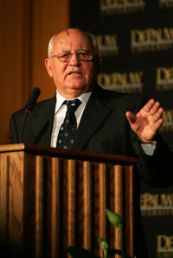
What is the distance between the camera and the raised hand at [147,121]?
2473mm

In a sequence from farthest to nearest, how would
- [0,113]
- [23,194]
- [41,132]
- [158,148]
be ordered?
[0,113], [41,132], [158,148], [23,194]

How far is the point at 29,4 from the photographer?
4984mm

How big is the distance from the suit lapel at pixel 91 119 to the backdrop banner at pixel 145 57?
1428 millimetres

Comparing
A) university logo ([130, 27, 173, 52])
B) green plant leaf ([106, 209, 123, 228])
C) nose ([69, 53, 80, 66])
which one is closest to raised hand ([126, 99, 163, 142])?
nose ([69, 53, 80, 66])

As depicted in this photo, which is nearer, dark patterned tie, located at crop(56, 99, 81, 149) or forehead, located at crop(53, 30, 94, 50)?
dark patterned tie, located at crop(56, 99, 81, 149)

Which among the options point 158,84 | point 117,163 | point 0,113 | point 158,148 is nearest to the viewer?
point 117,163

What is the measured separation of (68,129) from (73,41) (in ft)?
1.12

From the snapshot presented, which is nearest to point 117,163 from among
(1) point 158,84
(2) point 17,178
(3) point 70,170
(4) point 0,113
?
(3) point 70,170

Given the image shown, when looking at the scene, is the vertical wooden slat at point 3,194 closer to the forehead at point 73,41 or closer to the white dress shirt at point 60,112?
the white dress shirt at point 60,112

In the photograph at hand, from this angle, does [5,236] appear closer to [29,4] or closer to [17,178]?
[17,178]

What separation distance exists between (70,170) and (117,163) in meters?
0.17

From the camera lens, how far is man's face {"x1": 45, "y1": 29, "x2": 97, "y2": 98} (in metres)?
2.91

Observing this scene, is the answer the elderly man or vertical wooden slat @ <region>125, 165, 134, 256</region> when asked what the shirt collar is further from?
vertical wooden slat @ <region>125, 165, 134, 256</region>

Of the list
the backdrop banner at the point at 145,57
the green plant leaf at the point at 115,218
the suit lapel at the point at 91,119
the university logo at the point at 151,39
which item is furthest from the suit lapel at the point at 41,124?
the university logo at the point at 151,39
